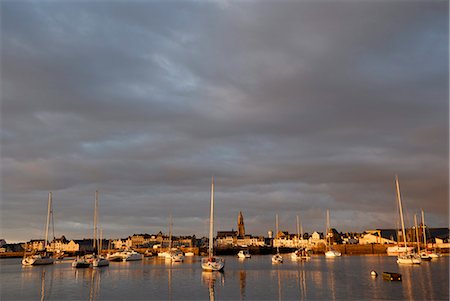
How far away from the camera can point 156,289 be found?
181 feet

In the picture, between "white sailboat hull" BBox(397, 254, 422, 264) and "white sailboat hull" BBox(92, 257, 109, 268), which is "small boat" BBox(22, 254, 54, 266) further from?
"white sailboat hull" BBox(397, 254, 422, 264)

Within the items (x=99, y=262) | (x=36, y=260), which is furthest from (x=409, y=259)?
(x=36, y=260)

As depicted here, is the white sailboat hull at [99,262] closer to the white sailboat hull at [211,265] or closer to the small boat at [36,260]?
the small boat at [36,260]

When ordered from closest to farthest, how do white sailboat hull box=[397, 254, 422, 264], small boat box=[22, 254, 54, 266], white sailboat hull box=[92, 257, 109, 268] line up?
white sailboat hull box=[397, 254, 422, 264] < white sailboat hull box=[92, 257, 109, 268] < small boat box=[22, 254, 54, 266]

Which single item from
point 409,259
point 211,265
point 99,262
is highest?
point 211,265

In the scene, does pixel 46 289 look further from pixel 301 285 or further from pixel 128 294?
pixel 301 285

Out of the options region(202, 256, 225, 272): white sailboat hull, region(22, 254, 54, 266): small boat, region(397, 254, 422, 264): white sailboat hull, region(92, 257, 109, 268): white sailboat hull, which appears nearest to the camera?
region(202, 256, 225, 272): white sailboat hull

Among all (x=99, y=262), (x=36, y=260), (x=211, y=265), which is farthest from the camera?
(x=36, y=260)

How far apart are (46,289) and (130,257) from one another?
9091 cm


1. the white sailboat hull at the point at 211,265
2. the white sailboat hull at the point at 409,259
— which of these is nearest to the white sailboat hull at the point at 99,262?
the white sailboat hull at the point at 211,265

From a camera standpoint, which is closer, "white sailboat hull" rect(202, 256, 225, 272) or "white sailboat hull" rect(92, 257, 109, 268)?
"white sailboat hull" rect(202, 256, 225, 272)

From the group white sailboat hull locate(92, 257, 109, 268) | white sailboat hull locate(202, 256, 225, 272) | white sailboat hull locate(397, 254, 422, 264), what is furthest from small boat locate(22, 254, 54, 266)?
white sailboat hull locate(397, 254, 422, 264)

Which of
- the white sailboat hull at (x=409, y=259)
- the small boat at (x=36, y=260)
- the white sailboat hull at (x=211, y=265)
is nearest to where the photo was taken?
the white sailboat hull at (x=211, y=265)

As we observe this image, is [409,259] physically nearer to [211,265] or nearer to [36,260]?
[211,265]
